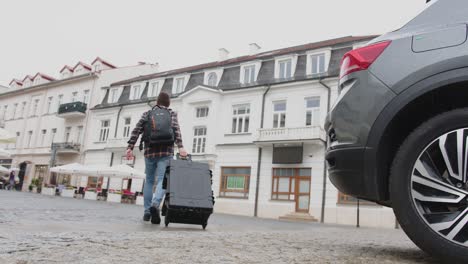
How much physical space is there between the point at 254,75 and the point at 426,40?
23.6 meters

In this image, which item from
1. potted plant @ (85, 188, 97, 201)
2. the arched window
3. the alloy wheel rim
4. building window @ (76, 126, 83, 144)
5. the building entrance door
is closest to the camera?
the alloy wheel rim

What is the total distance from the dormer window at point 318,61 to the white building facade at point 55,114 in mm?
19170

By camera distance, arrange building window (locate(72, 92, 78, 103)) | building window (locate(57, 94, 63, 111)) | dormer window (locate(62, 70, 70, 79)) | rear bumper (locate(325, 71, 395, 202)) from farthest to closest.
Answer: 1. dormer window (locate(62, 70, 70, 79))
2. building window (locate(57, 94, 63, 111))
3. building window (locate(72, 92, 78, 103))
4. rear bumper (locate(325, 71, 395, 202))

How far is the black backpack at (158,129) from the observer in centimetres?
551

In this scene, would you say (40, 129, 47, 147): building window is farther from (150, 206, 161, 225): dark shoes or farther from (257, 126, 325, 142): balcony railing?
(150, 206, 161, 225): dark shoes

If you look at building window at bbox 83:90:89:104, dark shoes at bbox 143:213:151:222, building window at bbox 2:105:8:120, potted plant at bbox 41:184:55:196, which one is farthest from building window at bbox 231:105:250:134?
building window at bbox 2:105:8:120

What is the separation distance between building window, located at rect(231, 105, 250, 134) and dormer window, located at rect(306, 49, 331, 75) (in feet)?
15.2

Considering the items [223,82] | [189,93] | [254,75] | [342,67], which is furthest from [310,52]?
[342,67]

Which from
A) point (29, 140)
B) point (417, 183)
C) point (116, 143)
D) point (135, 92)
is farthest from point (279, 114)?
point (29, 140)

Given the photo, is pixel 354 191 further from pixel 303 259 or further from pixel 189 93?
pixel 189 93

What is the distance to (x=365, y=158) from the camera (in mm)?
2691

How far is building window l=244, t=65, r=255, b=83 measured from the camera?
2614cm

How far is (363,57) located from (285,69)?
22.4 metres

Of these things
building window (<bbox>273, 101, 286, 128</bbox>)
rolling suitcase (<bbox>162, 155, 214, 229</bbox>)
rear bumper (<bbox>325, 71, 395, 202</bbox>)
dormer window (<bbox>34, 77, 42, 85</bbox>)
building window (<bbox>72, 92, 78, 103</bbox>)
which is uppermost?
dormer window (<bbox>34, 77, 42, 85</bbox>)
